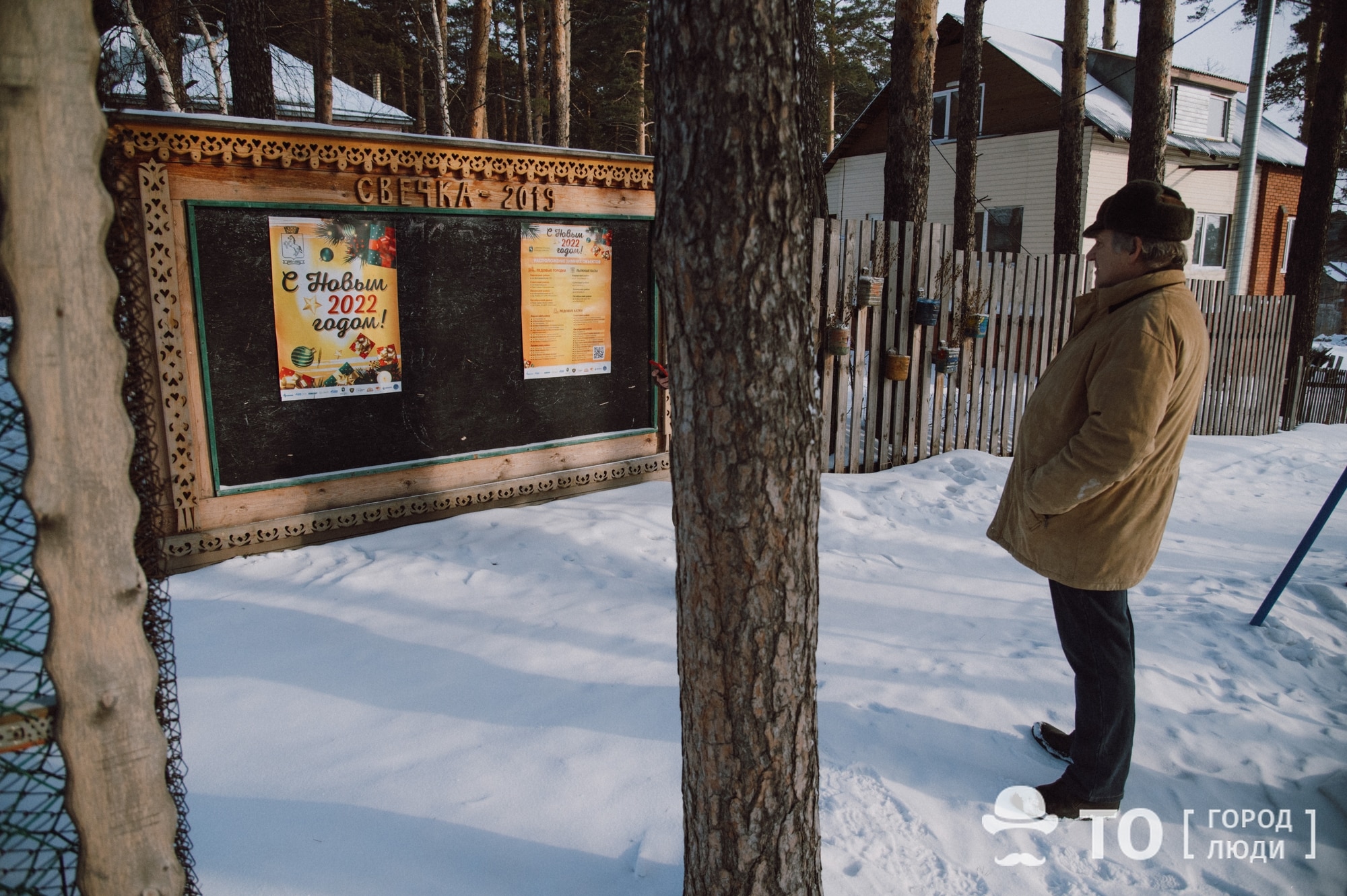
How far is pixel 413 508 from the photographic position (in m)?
5.20

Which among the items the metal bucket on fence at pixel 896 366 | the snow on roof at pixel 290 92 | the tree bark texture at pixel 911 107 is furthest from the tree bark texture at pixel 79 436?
the snow on roof at pixel 290 92

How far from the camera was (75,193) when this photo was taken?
1522mm

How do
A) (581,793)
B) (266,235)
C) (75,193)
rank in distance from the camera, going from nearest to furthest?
(75,193), (581,793), (266,235)

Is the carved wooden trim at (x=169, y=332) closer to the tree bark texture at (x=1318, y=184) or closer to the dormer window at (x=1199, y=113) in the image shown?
the tree bark texture at (x=1318, y=184)

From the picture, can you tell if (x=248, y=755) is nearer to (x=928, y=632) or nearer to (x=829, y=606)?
(x=829, y=606)

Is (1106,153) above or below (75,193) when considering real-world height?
above

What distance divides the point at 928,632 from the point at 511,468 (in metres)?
2.98

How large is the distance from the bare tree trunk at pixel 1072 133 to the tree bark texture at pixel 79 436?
14018 mm

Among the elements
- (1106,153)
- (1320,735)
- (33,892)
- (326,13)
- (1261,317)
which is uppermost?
(326,13)

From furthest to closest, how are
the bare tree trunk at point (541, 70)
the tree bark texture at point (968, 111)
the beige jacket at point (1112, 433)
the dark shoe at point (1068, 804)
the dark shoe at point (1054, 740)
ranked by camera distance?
the bare tree trunk at point (541, 70) → the tree bark texture at point (968, 111) → the dark shoe at point (1054, 740) → the dark shoe at point (1068, 804) → the beige jacket at point (1112, 433)

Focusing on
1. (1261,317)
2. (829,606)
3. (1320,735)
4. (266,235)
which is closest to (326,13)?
(266,235)

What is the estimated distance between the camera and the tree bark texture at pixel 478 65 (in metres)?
15.4

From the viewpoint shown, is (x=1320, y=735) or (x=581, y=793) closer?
(x=581, y=793)

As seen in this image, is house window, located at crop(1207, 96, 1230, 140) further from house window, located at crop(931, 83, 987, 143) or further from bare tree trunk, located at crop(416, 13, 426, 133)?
bare tree trunk, located at crop(416, 13, 426, 133)
